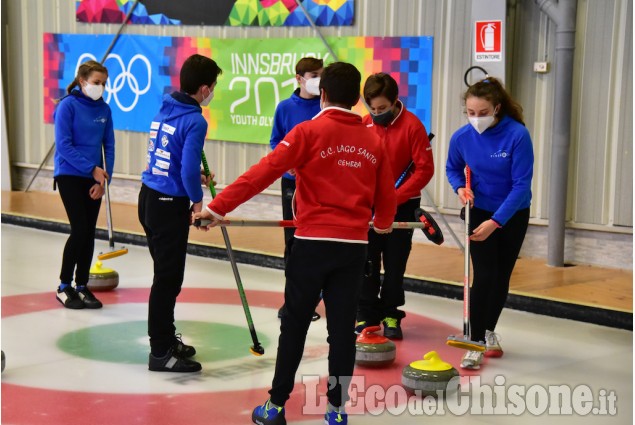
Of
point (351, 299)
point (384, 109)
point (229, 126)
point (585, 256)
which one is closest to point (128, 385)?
point (351, 299)

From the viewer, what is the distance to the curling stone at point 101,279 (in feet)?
21.2

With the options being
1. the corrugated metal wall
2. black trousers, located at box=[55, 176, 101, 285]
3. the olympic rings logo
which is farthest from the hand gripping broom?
the olympic rings logo

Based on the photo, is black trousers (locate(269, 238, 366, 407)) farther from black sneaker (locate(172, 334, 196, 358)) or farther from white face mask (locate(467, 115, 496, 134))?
white face mask (locate(467, 115, 496, 134))

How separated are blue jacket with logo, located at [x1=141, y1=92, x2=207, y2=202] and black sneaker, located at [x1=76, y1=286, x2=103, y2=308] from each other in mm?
1748

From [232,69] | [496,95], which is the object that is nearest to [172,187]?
[496,95]

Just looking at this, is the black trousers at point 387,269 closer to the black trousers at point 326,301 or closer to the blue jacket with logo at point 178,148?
the blue jacket with logo at point 178,148

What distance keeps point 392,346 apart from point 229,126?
208 inches

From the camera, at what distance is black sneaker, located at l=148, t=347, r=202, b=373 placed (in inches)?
179

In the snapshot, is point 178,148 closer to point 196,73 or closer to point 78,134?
point 196,73

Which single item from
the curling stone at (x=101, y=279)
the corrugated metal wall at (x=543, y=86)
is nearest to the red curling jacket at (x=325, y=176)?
the curling stone at (x=101, y=279)

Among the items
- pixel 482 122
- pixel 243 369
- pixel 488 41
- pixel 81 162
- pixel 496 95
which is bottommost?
pixel 243 369

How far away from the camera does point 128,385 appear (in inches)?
171

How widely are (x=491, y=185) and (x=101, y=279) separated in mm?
2944

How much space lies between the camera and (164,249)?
444cm
